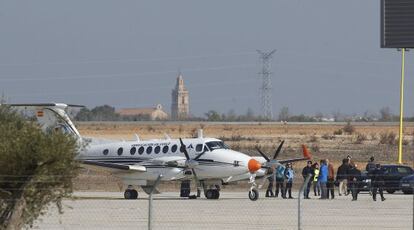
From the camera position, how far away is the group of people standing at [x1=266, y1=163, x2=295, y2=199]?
40159mm

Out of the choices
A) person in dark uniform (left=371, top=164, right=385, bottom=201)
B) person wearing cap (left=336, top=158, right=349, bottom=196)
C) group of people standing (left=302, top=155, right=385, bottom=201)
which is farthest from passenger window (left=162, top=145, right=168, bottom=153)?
person in dark uniform (left=371, top=164, right=385, bottom=201)

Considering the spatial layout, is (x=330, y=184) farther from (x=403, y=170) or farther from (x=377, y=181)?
(x=403, y=170)

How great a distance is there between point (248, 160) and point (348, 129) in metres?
66.1

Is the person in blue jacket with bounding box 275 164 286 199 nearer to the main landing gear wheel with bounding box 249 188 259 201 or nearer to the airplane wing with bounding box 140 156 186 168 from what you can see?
the main landing gear wheel with bounding box 249 188 259 201

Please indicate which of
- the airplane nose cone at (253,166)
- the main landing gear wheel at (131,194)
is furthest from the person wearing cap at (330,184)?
the main landing gear wheel at (131,194)

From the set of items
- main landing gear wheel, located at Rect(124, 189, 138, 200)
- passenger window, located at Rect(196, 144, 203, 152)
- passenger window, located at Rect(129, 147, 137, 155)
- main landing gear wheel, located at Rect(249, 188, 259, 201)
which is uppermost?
passenger window, located at Rect(196, 144, 203, 152)

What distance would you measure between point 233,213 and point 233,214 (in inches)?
18.5

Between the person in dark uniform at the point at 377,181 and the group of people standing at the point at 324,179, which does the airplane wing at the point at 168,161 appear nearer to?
the group of people standing at the point at 324,179

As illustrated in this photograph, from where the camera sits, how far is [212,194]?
1559 inches

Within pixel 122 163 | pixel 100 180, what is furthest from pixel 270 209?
pixel 100 180

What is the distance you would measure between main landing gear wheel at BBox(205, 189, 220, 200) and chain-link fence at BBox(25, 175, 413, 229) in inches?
12.4

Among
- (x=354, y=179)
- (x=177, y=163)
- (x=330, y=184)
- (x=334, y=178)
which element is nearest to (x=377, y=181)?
(x=354, y=179)

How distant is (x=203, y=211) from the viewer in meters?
32.2

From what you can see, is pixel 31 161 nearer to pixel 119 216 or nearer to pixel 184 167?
pixel 119 216
